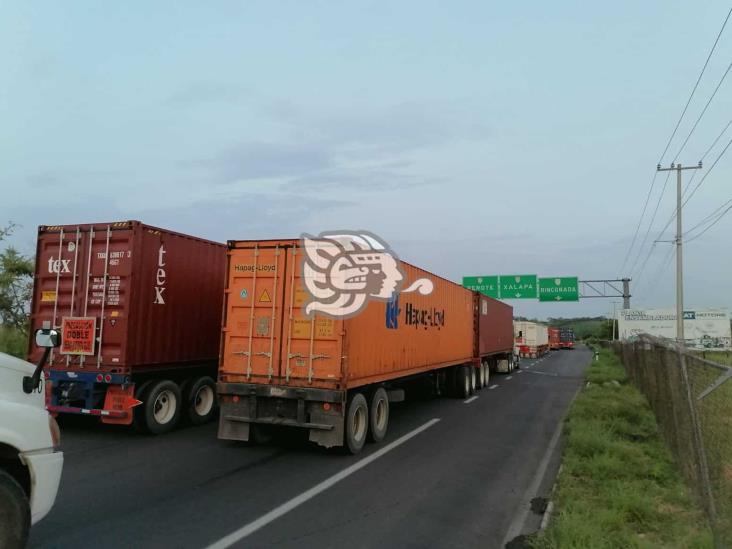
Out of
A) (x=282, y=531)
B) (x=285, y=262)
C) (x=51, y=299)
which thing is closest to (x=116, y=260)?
(x=51, y=299)

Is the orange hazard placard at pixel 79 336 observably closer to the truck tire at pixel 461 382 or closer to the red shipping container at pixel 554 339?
the truck tire at pixel 461 382

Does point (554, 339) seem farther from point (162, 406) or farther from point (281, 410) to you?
point (281, 410)

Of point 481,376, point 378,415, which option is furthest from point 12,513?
point 481,376

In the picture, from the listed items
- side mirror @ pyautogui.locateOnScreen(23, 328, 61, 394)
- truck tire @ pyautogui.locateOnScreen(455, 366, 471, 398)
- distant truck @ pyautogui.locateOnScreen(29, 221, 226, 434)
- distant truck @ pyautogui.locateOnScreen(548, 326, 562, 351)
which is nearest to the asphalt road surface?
distant truck @ pyautogui.locateOnScreen(29, 221, 226, 434)

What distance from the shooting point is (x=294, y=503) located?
6016 mm

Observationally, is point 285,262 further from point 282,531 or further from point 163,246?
point 282,531

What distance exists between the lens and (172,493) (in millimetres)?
6273

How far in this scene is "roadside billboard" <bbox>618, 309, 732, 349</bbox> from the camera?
51969 millimetres

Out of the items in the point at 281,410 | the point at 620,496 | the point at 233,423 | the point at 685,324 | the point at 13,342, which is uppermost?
the point at 685,324

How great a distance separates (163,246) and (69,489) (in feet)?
16.2

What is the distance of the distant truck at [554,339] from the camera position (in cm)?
6719

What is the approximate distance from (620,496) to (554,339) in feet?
223

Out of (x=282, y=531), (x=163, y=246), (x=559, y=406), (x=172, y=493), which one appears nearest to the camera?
(x=282, y=531)

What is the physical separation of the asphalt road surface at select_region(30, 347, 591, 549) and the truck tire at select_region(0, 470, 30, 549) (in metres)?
1.30
